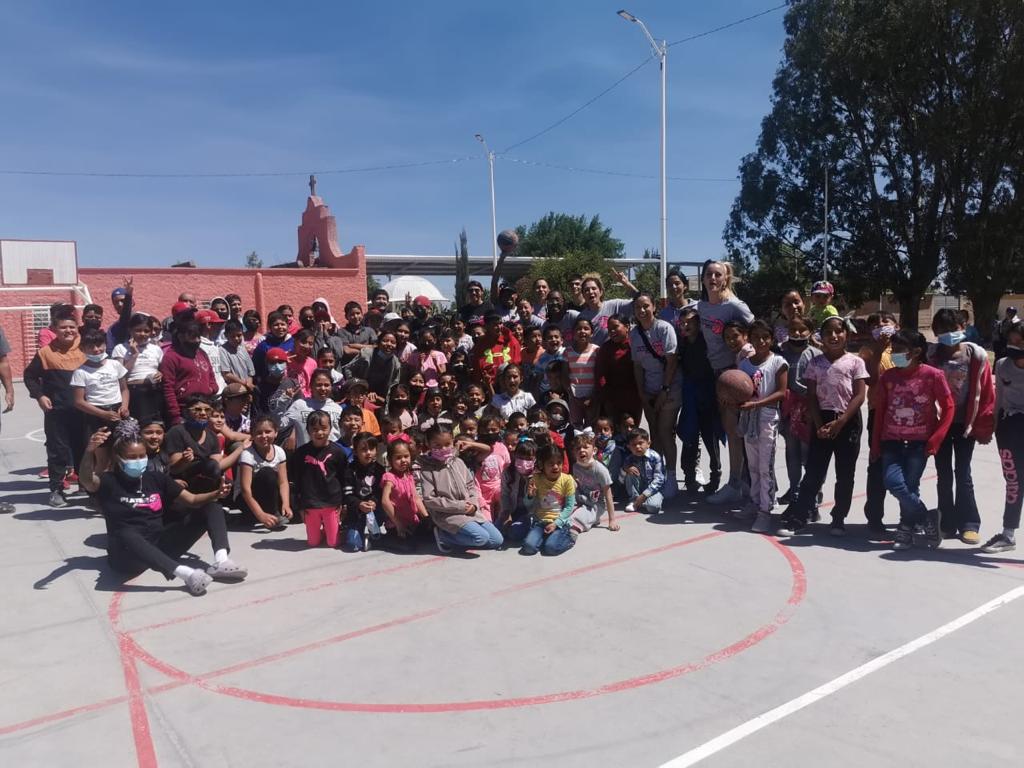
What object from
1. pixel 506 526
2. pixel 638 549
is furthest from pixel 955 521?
pixel 506 526

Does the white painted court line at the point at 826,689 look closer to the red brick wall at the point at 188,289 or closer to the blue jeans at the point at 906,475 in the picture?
the blue jeans at the point at 906,475

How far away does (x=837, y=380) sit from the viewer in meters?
6.12

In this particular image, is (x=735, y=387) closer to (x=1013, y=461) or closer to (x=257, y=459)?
(x=1013, y=461)

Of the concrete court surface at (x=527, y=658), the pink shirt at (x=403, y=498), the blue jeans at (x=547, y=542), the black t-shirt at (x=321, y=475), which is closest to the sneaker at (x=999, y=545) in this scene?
the concrete court surface at (x=527, y=658)

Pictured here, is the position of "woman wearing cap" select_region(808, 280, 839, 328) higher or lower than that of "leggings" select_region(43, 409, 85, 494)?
higher

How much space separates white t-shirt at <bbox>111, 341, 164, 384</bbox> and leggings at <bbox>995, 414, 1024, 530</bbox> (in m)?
6.86

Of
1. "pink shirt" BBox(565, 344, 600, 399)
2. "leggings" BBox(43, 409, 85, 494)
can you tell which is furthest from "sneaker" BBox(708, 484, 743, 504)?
"leggings" BBox(43, 409, 85, 494)

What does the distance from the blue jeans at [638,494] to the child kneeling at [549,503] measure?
106 cm

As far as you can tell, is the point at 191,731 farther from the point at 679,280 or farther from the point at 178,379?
the point at 679,280

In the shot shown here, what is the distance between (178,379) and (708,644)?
196 inches

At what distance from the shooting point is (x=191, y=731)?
3.53 meters

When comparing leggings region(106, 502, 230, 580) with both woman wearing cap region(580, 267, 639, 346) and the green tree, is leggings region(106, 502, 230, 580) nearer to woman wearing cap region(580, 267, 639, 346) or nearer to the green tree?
woman wearing cap region(580, 267, 639, 346)

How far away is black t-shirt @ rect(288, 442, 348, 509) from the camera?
6.21 meters

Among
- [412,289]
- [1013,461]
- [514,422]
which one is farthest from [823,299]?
[412,289]
